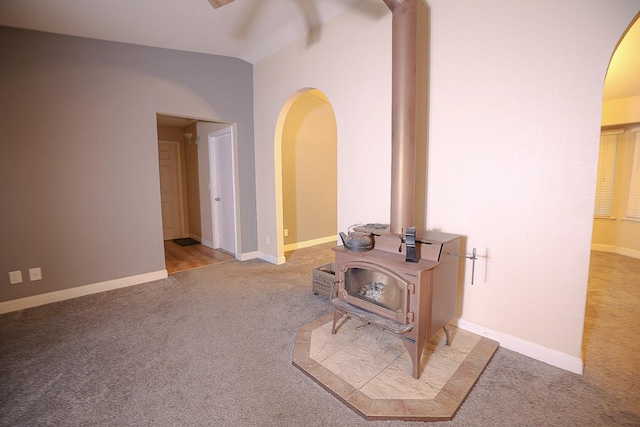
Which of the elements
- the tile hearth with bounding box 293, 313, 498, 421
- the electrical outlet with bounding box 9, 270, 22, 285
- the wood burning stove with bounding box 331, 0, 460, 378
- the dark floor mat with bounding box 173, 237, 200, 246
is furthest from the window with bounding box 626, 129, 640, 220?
the electrical outlet with bounding box 9, 270, 22, 285

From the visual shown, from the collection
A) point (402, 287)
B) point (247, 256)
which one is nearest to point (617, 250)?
point (402, 287)

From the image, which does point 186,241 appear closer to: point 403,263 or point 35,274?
point 35,274

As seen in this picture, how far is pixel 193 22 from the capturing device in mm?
3004

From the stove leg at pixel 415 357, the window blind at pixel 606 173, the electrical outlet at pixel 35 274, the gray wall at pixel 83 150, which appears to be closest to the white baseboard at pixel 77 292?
the gray wall at pixel 83 150

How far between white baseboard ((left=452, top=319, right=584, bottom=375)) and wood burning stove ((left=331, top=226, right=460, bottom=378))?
0.31m

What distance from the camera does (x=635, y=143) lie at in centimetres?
442

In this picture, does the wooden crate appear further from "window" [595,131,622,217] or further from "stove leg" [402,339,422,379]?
"window" [595,131,622,217]

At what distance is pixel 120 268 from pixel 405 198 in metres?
3.25

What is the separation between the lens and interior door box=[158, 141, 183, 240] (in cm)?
582

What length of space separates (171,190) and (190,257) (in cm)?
199

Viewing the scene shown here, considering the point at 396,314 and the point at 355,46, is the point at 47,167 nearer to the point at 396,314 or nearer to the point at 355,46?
the point at 355,46

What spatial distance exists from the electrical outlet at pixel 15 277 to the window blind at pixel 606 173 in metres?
7.67

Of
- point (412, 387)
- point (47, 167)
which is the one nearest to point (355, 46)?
→ point (412, 387)

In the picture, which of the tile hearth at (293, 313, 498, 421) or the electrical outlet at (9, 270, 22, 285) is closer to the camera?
the tile hearth at (293, 313, 498, 421)
